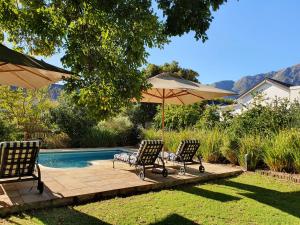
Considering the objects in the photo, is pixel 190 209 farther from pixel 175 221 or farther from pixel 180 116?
pixel 180 116

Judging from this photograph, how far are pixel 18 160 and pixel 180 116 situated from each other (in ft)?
39.2

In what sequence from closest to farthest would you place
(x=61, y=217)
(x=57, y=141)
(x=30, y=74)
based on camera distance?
(x=61, y=217) < (x=30, y=74) < (x=57, y=141)

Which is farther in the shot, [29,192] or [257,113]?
[257,113]

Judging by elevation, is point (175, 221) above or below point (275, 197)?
below

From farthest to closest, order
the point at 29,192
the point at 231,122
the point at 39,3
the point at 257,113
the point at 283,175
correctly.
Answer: the point at 231,122, the point at 257,113, the point at 283,175, the point at 39,3, the point at 29,192

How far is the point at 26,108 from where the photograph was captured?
1638 centimetres

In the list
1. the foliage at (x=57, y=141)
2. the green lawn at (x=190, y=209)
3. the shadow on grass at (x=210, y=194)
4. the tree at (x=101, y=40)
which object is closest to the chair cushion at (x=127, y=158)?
the green lawn at (x=190, y=209)

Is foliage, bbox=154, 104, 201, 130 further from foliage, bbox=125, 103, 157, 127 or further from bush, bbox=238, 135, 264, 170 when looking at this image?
bush, bbox=238, 135, 264, 170

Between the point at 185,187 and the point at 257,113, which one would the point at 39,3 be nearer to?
the point at 185,187

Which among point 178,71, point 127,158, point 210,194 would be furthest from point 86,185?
point 178,71

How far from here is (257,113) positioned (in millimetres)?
12398

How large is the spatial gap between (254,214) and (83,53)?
457 centimetres

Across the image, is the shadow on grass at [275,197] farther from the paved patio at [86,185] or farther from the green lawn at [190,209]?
the paved patio at [86,185]

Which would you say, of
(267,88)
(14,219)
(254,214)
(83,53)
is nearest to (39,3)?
(83,53)
